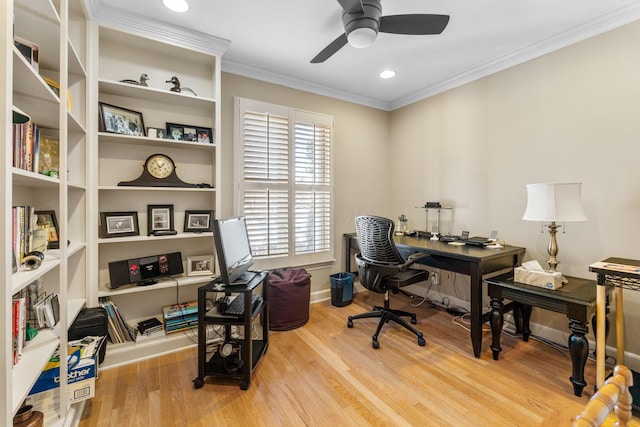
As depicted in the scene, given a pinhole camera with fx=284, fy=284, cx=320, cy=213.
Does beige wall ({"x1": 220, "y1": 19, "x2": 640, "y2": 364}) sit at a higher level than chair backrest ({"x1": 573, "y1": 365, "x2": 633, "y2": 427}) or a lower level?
higher

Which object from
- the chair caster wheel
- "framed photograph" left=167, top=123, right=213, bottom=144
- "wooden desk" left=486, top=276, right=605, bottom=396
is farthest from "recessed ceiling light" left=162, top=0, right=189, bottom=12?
"wooden desk" left=486, top=276, right=605, bottom=396

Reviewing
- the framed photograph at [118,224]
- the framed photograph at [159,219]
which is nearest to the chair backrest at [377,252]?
the framed photograph at [159,219]

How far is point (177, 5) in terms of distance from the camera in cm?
197

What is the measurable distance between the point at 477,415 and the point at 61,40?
2.96 m

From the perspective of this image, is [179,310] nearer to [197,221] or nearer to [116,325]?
[116,325]

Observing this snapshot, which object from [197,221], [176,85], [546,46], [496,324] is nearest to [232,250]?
[197,221]

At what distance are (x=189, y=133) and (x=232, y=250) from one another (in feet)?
4.01

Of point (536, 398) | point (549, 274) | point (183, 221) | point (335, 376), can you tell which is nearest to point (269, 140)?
point (183, 221)

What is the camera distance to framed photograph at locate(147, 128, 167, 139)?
228cm

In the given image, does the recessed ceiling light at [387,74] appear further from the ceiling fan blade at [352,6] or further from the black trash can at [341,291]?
the black trash can at [341,291]

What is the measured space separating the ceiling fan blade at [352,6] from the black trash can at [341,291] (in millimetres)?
2517

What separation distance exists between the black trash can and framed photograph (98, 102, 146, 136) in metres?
2.38

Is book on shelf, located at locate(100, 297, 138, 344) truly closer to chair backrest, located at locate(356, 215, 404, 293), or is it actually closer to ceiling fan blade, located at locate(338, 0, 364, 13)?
chair backrest, located at locate(356, 215, 404, 293)

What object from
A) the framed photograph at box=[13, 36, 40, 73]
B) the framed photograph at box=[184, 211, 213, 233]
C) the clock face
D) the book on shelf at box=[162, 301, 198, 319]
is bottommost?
the book on shelf at box=[162, 301, 198, 319]
